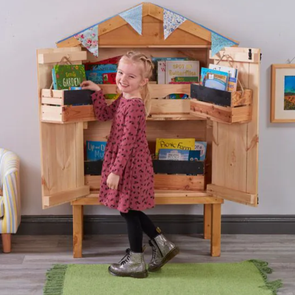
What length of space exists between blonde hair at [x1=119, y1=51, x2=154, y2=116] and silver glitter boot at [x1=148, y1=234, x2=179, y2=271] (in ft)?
2.23

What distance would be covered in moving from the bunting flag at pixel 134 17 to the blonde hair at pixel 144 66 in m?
0.26

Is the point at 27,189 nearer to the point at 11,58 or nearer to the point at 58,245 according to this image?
the point at 58,245

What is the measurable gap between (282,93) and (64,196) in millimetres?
1409

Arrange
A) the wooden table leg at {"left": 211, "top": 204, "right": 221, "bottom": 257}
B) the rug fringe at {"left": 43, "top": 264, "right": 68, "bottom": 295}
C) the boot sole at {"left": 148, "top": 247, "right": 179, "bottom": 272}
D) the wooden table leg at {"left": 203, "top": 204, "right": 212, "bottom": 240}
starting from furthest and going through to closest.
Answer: the wooden table leg at {"left": 203, "top": 204, "right": 212, "bottom": 240}
the wooden table leg at {"left": 211, "top": 204, "right": 221, "bottom": 257}
the boot sole at {"left": 148, "top": 247, "right": 179, "bottom": 272}
the rug fringe at {"left": 43, "top": 264, "right": 68, "bottom": 295}

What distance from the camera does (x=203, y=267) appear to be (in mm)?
3207

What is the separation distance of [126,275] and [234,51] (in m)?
1.28

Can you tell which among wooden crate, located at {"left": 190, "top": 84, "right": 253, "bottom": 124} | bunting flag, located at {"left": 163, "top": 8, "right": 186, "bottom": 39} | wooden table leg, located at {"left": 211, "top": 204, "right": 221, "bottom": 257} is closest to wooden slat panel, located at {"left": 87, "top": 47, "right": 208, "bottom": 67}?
bunting flag, located at {"left": 163, "top": 8, "right": 186, "bottom": 39}

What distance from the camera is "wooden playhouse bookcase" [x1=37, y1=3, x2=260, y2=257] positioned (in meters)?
3.07

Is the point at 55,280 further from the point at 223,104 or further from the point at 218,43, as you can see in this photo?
the point at 218,43

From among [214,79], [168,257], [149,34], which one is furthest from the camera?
[149,34]

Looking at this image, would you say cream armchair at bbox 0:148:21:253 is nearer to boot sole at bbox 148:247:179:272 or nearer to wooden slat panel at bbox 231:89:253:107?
boot sole at bbox 148:247:179:272

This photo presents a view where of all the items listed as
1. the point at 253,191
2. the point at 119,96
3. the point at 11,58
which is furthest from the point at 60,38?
the point at 253,191

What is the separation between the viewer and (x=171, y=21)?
3250 mm

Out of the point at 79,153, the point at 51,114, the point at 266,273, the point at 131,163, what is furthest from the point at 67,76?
the point at 266,273
